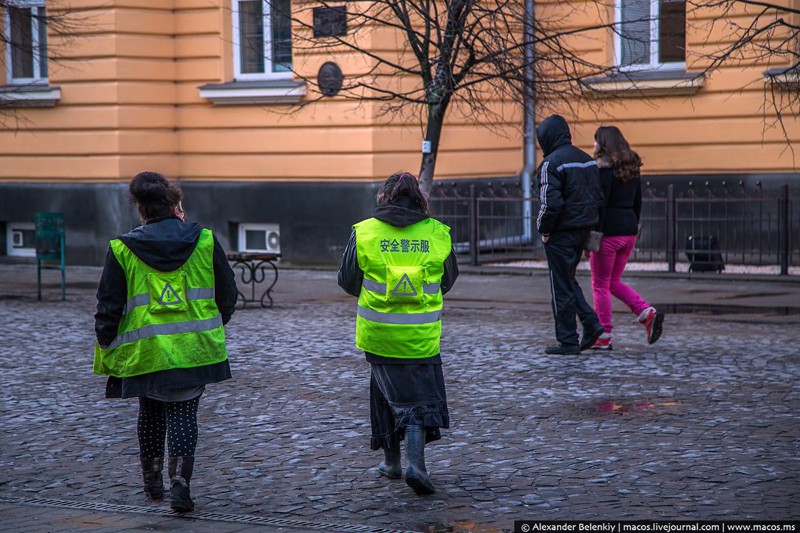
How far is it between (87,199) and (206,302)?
13698 mm

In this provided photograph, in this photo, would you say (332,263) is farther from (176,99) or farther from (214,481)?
(214,481)

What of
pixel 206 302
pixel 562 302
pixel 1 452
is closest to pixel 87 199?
pixel 562 302

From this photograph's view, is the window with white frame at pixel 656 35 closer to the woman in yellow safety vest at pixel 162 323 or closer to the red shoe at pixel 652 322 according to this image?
the red shoe at pixel 652 322

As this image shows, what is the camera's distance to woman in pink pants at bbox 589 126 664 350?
34.8 ft

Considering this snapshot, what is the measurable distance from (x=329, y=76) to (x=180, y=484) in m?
12.7

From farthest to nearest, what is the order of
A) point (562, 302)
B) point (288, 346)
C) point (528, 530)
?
point (288, 346) < point (562, 302) < point (528, 530)

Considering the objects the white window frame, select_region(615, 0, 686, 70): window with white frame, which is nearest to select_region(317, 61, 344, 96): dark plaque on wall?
select_region(615, 0, 686, 70): window with white frame

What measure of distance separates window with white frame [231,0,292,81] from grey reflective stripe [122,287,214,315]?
1300cm

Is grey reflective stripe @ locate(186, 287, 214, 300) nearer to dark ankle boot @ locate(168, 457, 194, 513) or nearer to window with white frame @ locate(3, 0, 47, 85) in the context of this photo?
dark ankle boot @ locate(168, 457, 194, 513)

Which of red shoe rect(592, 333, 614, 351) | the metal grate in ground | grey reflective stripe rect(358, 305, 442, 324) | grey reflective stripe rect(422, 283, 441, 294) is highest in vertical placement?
grey reflective stripe rect(422, 283, 441, 294)

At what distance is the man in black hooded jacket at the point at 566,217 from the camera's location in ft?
33.6

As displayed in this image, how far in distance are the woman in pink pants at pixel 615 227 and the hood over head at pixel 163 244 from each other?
5256 mm

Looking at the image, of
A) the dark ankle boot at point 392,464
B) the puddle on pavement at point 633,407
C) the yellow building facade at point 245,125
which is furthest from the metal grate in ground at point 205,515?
the yellow building facade at point 245,125

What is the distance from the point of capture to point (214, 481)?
6531 millimetres
